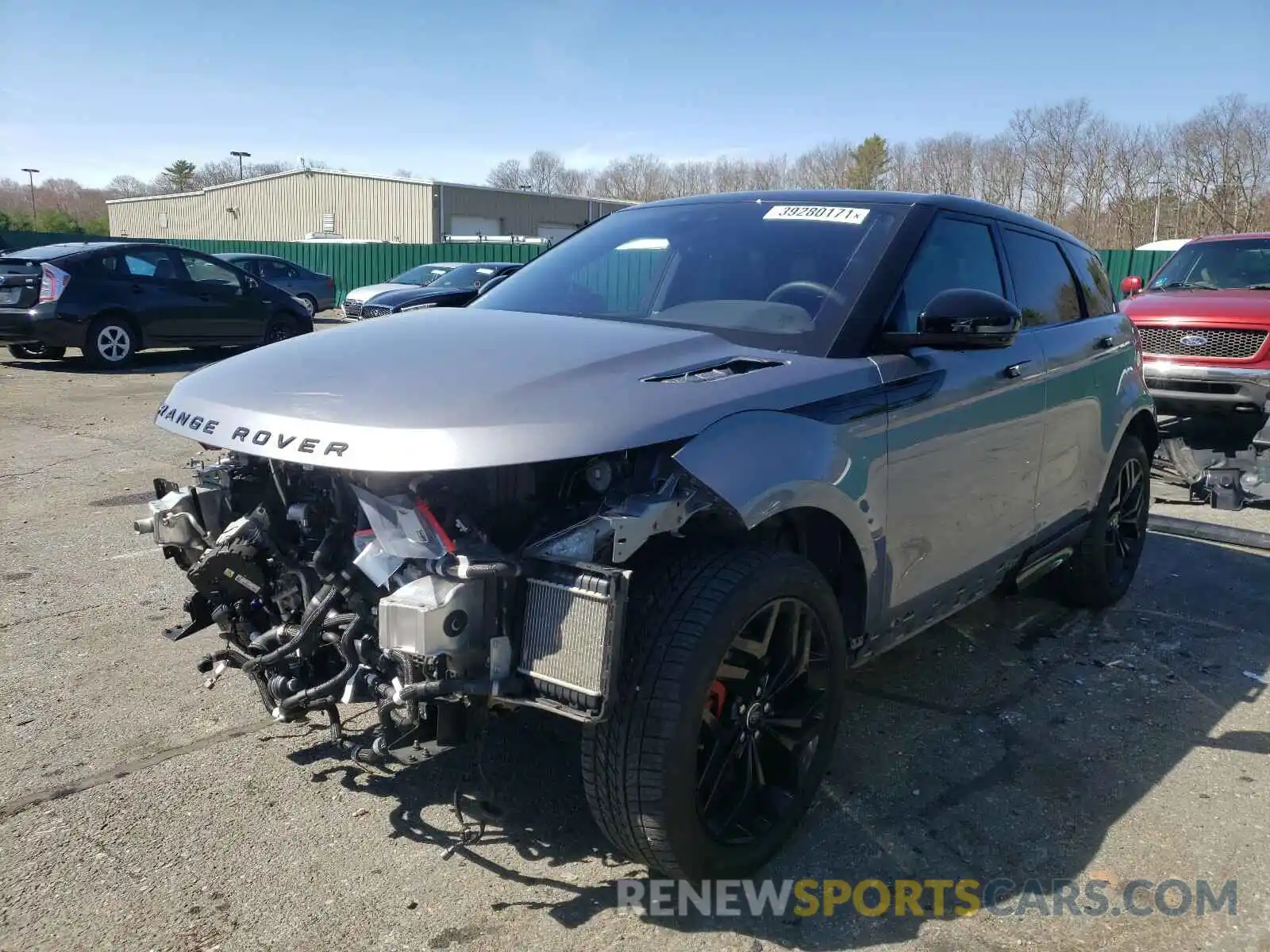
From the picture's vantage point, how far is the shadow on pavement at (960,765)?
276 centimetres

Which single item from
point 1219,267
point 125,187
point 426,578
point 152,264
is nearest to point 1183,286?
point 1219,267

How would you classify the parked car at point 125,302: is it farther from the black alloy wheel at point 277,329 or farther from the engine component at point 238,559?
the engine component at point 238,559

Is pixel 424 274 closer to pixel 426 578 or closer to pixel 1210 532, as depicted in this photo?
pixel 1210 532

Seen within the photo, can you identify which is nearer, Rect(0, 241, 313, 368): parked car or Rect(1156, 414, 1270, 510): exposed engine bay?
Rect(1156, 414, 1270, 510): exposed engine bay

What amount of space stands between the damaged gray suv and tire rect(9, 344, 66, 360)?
40.5ft

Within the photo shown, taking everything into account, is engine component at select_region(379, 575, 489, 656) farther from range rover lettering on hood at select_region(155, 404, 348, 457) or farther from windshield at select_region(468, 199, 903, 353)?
windshield at select_region(468, 199, 903, 353)

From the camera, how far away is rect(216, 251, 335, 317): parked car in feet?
68.9

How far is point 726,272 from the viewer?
11.3 ft

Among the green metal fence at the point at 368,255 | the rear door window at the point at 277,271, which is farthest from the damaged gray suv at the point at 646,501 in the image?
the green metal fence at the point at 368,255

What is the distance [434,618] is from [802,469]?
3.37 feet

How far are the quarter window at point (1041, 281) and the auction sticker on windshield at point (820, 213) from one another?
949mm

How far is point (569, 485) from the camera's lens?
249 centimetres

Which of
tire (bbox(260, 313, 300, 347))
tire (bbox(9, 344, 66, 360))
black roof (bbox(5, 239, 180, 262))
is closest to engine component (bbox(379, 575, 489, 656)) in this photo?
black roof (bbox(5, 239, 180, 262))

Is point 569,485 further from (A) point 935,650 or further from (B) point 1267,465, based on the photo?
(B) point 1267,465
